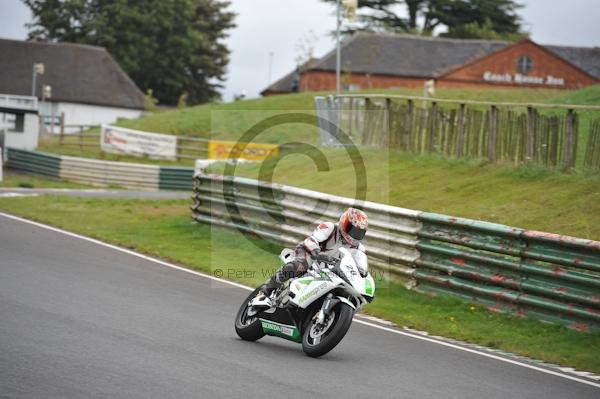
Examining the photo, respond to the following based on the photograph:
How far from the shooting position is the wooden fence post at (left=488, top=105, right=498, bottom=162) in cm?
1950

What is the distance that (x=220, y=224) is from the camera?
65.2 feet

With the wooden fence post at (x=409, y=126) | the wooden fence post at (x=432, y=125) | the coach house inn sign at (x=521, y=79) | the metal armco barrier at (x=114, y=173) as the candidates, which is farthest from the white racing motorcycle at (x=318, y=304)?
the coach house inn sign at (x=521, y=79)

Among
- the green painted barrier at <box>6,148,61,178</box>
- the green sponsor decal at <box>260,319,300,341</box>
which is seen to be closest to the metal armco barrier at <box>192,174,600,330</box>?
the green sponsor decal at <box>260,319,300,341</box>

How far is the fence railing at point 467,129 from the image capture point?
59.2 feet

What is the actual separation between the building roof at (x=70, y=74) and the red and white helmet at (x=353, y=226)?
235 feet

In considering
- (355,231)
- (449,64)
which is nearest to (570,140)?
(355,231)

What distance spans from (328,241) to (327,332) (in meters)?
1.07

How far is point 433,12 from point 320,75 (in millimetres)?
14165

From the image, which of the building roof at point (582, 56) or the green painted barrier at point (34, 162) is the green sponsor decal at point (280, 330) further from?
the building roof at point (582, 56)

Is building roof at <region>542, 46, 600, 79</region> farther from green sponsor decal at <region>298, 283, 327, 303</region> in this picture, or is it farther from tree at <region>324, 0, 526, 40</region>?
green sponsor decal at <region>298, 283, 327, 303</region>

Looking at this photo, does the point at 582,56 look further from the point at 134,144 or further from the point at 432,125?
the point at 432,125

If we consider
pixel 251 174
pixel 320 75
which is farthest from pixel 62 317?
pixel 320 75

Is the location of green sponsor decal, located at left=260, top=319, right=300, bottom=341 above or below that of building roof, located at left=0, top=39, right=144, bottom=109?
below

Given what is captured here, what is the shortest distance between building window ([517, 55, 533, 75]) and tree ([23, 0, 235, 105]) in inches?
1230
